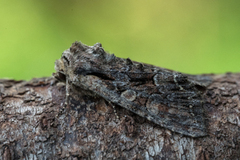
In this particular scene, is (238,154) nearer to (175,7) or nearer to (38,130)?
(38,130)

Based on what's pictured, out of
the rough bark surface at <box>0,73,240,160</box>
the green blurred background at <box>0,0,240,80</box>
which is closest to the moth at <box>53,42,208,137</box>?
the rough bark surface at <box>0,73,240,160</box>

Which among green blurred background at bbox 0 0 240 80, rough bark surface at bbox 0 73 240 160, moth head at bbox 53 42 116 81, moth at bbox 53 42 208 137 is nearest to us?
rough bark surface at bbox 0 73 240 160

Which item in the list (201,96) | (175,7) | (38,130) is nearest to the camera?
(38,130)

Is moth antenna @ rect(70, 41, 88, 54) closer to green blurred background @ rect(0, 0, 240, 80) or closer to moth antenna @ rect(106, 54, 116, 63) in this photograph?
moth antenna @ rect(106, 54, 116, 63)

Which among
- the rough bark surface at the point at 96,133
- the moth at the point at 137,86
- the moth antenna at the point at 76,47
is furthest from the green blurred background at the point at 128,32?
the rough bark surface at the point at 96,133

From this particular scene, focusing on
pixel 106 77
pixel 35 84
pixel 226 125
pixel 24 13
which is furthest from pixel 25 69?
pixel 226 125

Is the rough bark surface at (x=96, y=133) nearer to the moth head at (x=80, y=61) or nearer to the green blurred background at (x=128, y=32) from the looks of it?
the moth head at (x=80, y=61)
